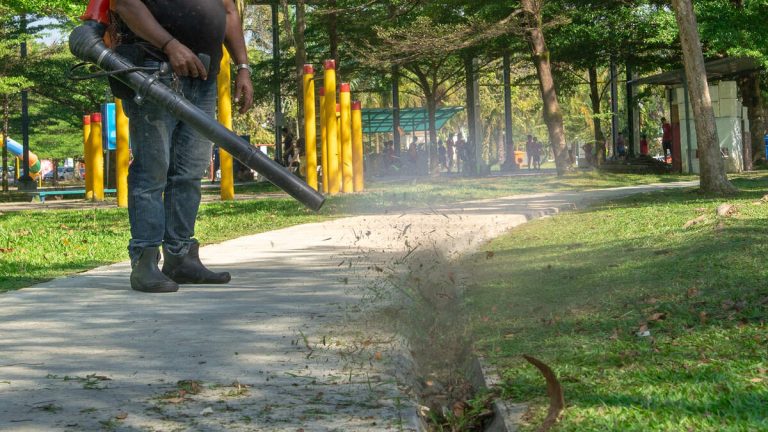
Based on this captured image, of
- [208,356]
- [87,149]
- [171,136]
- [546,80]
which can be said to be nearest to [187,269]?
[171,136]

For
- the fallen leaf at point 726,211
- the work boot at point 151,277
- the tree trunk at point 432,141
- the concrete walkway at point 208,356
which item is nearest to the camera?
the concrete walkway at point 208,356

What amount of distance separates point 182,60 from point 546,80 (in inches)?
841

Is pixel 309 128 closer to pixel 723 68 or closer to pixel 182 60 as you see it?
pixel 723 68

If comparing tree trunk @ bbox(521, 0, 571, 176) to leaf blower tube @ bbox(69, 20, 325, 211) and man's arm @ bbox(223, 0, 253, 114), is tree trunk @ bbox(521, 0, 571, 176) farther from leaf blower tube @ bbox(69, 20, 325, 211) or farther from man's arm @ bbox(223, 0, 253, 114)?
leaf blower tube @ bbox(69, 20, 325, 211)

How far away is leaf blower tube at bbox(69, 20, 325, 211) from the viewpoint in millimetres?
4825

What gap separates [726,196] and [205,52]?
9.99 m

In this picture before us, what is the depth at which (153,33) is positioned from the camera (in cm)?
523

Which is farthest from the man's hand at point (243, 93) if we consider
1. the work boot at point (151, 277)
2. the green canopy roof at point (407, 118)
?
the green canopy roof at point (407, 118)

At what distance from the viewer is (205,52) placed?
18.2 ft

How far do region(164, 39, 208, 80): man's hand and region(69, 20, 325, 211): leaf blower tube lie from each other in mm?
151

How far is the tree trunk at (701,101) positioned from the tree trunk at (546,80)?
11.1 metres

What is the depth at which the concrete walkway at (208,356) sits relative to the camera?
3.06 metres

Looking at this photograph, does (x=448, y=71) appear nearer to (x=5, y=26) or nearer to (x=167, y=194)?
Result: (x=5, y=26)

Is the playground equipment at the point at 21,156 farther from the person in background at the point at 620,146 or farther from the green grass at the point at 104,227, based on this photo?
the green grass at the point at 104,227
